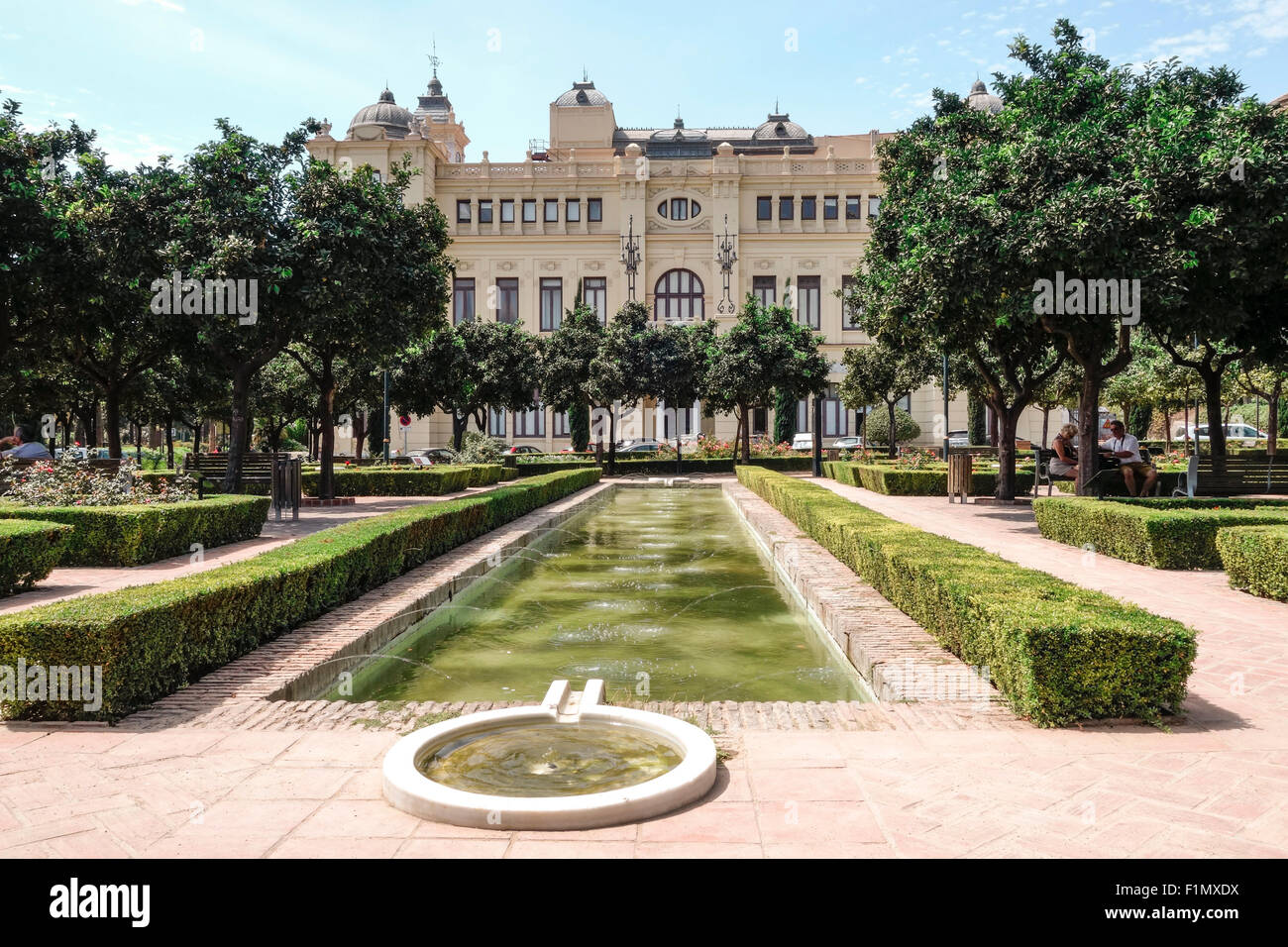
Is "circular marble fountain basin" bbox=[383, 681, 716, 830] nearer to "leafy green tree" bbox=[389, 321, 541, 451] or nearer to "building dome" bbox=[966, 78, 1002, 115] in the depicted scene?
"leafy green tree" bbox=[389, 321, 541, 451]

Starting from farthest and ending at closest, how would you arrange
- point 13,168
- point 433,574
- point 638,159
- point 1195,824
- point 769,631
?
1. point 638,159
2. point 13,168
3. point 433,574
4. point 769,631
5. point 1195,824

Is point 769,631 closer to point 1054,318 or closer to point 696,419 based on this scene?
point 1054,318

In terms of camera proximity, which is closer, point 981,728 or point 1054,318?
point 981,728

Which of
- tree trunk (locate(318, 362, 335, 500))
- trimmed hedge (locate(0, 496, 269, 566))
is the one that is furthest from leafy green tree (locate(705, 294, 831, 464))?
trimmed hedge (locate(0, 496, 269, 566))

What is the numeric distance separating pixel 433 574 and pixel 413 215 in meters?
11.3

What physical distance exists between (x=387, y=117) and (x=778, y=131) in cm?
2483

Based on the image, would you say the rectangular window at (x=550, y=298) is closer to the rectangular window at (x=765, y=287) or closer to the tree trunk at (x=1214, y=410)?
the rectangular window at (x=765, y=287)

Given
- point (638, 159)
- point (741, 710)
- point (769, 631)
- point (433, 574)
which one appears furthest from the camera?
point (638, 159)

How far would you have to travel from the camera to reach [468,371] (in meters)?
32.2

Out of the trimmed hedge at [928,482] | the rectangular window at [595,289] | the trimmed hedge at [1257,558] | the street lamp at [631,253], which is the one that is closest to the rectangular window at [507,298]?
the rectangular window at [595,289]

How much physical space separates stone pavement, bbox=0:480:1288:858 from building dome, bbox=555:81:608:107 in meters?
59.1

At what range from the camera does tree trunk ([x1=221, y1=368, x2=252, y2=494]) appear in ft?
56.5

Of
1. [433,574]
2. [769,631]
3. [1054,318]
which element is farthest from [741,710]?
[1054,318]
